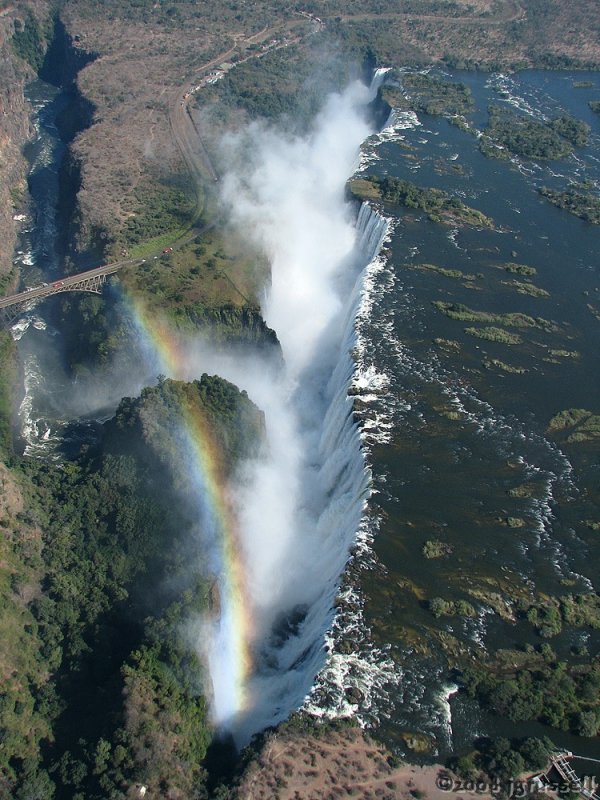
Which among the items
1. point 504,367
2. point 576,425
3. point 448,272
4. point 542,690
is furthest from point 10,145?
point 542,690

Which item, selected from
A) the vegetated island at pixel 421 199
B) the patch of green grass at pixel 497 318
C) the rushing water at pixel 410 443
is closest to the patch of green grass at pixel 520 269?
the rushing water at pixel 410 443

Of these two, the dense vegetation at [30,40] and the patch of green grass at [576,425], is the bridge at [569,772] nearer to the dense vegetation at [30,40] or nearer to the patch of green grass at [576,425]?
the patch of green grass at [576,425]

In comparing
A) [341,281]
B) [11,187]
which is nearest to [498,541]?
[341,281]

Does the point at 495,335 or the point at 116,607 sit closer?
the point at 116,607

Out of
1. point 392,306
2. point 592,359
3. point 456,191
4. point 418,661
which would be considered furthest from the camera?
point 456,191

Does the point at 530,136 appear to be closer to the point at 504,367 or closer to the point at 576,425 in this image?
the point at 504,367

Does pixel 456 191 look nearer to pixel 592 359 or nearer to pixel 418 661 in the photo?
pixel 592 359
